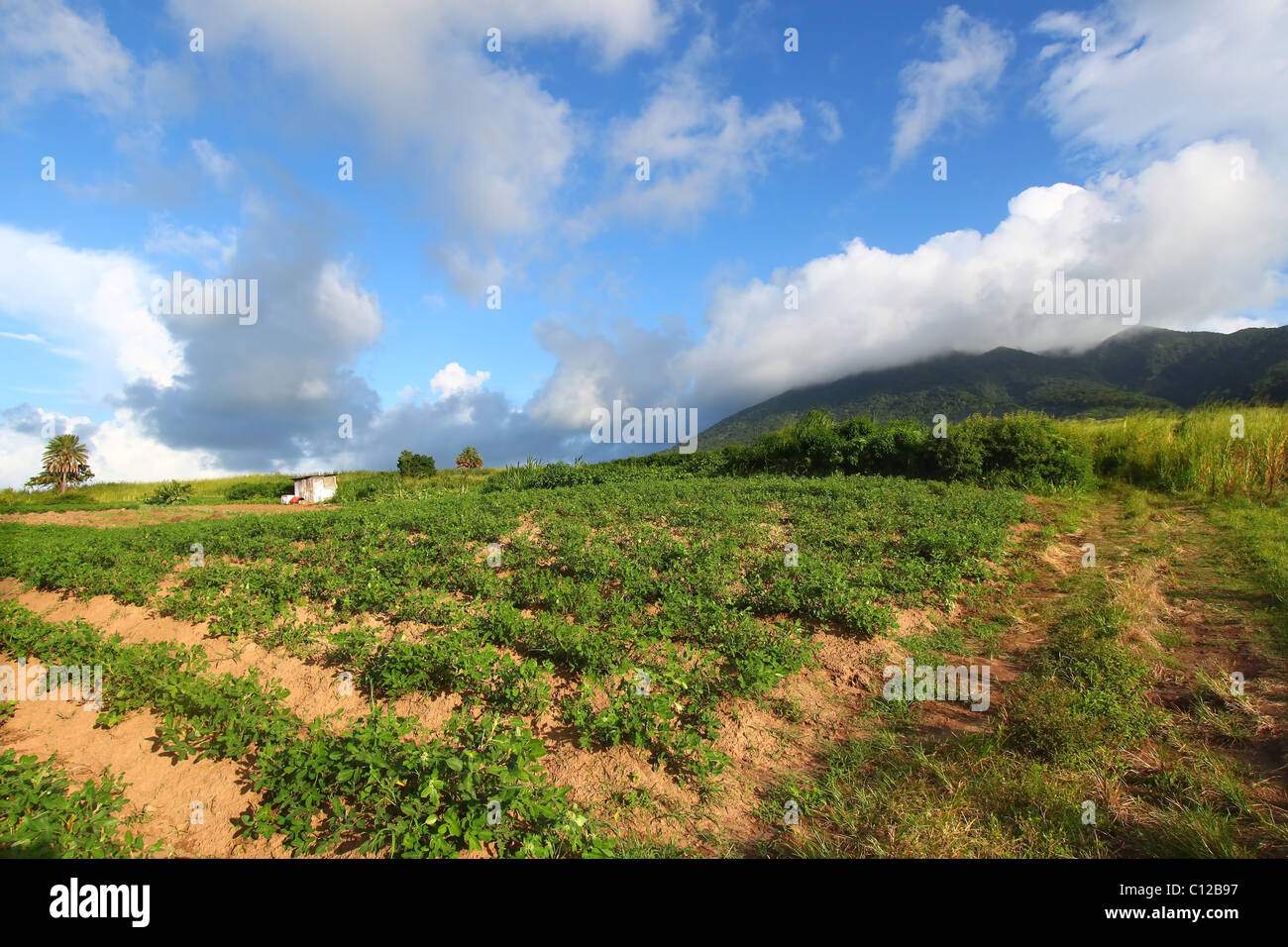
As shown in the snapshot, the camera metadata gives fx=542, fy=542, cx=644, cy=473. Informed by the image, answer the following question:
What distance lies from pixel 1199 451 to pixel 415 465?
36.4 metres

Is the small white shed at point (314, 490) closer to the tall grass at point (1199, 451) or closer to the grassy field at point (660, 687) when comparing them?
the grassy field at point (660, 687)

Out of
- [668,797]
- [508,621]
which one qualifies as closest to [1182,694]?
[668,797]

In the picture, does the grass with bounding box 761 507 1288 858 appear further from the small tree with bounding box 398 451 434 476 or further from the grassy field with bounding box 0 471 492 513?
the small tree with bounding box 398 451 434 476

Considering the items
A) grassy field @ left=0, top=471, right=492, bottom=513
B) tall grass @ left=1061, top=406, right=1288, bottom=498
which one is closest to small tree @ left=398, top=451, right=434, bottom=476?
grassy field @ left=0, top=471, right=492, bottom=513

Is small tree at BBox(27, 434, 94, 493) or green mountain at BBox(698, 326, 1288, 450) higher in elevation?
green mountain at BBox(698, 326, 1288, 450)

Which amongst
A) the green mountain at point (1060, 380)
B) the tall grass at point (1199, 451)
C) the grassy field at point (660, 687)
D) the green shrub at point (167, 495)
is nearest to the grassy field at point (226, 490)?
the green shrub at point (167, 495)

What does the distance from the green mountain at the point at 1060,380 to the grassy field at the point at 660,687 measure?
125 feet

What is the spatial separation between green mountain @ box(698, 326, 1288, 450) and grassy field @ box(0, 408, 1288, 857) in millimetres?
38102

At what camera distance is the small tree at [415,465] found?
3478 cm

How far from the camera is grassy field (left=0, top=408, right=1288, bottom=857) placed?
3.12 m

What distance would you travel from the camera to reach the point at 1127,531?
32.3 feet

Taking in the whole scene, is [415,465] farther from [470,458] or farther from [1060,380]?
[1060,380]

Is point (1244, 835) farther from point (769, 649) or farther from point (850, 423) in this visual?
point (850, 423)

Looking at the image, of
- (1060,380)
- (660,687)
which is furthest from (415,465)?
Result: (1060,380)
